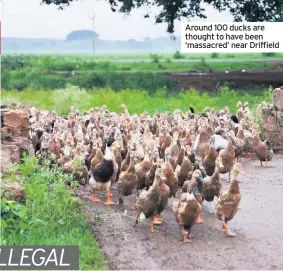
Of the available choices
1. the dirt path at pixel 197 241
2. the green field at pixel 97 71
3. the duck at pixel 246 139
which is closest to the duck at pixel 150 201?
the dirt path at pixel 197 241

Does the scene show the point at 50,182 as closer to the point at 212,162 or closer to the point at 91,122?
the point at 212,162

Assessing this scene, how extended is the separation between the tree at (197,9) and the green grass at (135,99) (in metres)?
3.08

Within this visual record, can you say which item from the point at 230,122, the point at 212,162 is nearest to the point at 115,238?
the point at 212,162

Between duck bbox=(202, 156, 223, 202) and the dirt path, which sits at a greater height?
duck bbox=(202, 156, 223, 202)

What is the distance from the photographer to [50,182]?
874 cm

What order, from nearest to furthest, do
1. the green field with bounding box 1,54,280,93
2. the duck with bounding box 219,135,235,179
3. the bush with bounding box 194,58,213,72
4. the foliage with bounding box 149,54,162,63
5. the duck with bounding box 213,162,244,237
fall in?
the duck with bounding box 213,162,244,237
the duck with bounding box 219,135,235,179
the green field with bounding box 1,54,280,93
the bush with bounding box 194,58,213,72
the foliage with bounding box 149,54,162,63

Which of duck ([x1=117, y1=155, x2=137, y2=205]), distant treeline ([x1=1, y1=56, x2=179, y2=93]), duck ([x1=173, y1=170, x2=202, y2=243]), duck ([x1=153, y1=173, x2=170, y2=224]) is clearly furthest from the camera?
distant treeline ([x1=1, y1=56, x2=179, y2=93])

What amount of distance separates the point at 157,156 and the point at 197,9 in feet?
53.6

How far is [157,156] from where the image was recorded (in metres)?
9.41

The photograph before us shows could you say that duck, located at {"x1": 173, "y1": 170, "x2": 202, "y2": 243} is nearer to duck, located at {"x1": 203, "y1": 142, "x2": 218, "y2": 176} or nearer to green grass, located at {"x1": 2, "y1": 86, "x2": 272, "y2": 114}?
duck, located at {"x1": 203, "y1": 142, "x2": 218, "y2": 176}

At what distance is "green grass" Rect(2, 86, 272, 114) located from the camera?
19156 mm

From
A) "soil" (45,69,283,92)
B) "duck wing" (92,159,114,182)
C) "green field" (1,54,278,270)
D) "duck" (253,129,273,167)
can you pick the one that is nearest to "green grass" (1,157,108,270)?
"green field" (1,54,278,270)

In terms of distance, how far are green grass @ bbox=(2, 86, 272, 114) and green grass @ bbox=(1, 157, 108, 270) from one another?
9922mm

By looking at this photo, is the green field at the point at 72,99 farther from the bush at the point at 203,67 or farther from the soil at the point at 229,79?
the soil at the point at 229,79
